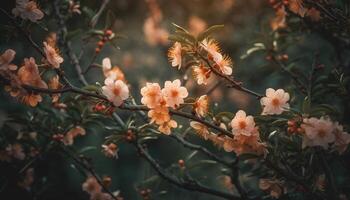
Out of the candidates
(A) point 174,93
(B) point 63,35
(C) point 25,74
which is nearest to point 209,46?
(A) point 174,93

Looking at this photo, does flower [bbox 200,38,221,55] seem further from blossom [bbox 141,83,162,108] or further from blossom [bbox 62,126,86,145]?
blossom [bbox 62,126,86,145]

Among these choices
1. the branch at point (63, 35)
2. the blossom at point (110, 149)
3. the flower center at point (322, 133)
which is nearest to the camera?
the flower center at point (322, 133)

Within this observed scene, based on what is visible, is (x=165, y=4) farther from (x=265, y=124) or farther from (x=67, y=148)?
(x=265, y=124)

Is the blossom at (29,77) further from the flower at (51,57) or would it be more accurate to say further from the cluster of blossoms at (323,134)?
the cluster of blossoms at (323,134)

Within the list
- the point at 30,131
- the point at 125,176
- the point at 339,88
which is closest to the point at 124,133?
the point at 30,131

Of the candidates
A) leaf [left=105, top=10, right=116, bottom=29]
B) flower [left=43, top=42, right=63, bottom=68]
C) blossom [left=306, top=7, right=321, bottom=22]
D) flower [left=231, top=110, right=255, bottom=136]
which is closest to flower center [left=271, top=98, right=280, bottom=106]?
flower [left=231, top=110, right=255, bottom=136]

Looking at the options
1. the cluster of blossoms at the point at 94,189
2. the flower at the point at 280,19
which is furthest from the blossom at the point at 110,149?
the flower at the point at 280,19

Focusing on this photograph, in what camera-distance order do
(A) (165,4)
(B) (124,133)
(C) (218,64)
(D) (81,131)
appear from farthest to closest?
(A) (165,4) < (D) (81,131) < (B) (124,133) < (C) (218,64)
